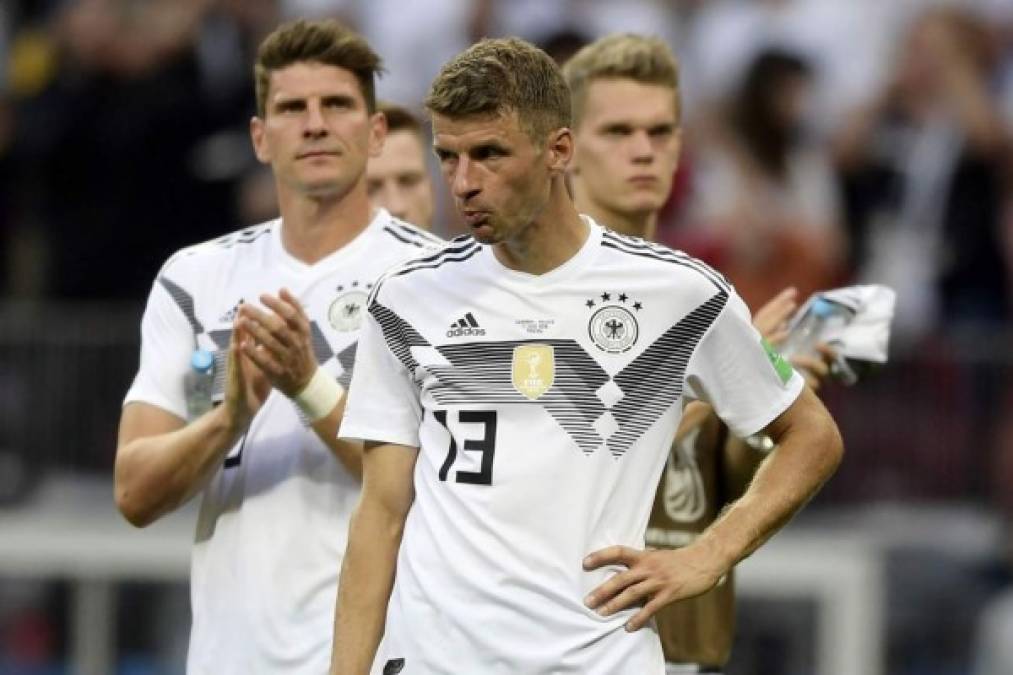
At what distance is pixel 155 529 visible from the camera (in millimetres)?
12078

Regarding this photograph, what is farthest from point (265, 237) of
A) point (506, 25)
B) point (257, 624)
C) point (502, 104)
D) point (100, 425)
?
point (506, 25)

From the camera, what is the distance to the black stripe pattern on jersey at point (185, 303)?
655 cm

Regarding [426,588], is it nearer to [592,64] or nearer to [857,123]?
[592,64]

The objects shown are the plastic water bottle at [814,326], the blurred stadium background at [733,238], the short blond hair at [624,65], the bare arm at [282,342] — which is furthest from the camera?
the blurred stadium background at [733,238]

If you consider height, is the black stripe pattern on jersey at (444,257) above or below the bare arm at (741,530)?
above

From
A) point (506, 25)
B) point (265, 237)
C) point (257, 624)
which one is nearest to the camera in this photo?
point (257, 624)

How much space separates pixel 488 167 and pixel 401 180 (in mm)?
2733

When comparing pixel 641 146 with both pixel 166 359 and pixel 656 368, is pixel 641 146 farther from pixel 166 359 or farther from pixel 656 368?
pixel 656 368

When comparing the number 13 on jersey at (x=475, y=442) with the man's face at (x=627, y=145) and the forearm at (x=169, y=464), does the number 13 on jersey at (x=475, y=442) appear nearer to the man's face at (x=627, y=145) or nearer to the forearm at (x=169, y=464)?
the forearm at (x=169, y=464)

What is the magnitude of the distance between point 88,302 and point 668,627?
21.6 feet

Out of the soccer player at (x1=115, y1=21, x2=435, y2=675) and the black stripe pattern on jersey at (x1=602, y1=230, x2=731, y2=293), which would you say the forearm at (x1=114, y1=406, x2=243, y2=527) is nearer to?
the soccer player at (x1=115, y1=21, x2=435, y2=675)

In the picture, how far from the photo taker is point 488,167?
5164 mm

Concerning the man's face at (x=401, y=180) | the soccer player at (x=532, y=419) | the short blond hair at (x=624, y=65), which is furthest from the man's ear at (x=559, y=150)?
the man's face at (x=401, y=180)

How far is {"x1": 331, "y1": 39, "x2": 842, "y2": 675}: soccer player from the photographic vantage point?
17.0 feet
